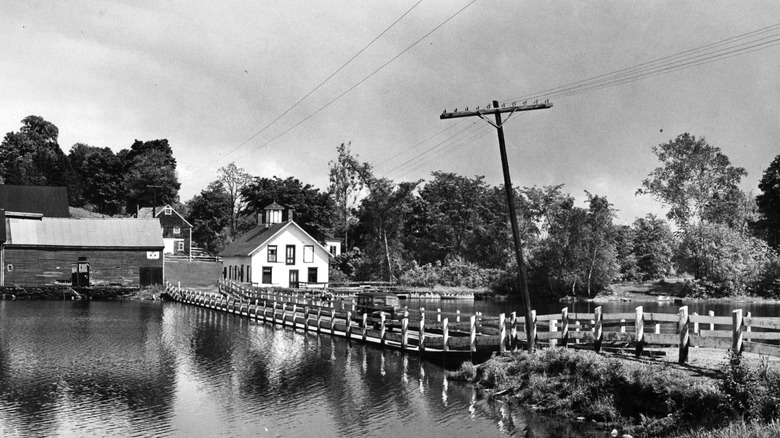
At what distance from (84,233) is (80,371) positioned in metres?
52.8

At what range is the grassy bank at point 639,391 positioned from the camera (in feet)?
46.3

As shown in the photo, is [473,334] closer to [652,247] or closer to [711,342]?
[711,342]

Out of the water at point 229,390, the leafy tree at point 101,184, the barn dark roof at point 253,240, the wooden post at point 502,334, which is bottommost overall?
the water at point 229,390

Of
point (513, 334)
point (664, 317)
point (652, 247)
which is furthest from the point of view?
point (652, 247)

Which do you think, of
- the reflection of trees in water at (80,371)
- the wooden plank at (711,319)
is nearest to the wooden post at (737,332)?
the wooden plank at (711,319)

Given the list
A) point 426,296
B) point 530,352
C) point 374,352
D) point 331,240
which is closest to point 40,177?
point 331,240

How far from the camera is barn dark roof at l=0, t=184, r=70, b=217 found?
282 ft

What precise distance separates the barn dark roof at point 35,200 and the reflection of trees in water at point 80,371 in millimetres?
42630

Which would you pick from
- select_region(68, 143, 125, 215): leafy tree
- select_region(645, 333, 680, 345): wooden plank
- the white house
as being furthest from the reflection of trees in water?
select_region(68, 143, 125, 215): leafy tree

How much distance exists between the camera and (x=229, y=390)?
77.3ft

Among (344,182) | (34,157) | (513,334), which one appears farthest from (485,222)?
(34,157)

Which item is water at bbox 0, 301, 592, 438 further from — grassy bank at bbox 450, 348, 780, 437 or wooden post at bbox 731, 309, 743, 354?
wooden post at bbox 731, 309, 743, 354

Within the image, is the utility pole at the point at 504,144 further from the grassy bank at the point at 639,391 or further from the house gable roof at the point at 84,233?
the house gable roof at the point at 84,233

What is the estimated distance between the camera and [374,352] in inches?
1262
